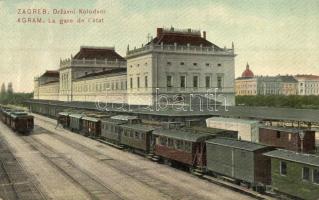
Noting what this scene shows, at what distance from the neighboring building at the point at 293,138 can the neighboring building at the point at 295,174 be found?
26.8 feet

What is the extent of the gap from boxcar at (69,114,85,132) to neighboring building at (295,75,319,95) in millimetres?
130755

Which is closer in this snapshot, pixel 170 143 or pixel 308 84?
pixel 170 143

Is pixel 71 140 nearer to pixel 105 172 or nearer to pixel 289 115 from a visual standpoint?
pixel 105 172

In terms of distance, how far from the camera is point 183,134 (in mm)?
27797

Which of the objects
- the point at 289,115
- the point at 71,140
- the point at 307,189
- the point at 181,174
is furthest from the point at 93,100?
the point at 307,189

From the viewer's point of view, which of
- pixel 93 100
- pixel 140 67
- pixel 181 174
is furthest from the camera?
pixel 93 100

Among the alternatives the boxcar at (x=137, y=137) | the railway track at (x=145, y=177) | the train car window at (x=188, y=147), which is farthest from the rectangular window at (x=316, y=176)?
the boxcar at (x=137, y=137)

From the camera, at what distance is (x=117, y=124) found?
41062mm

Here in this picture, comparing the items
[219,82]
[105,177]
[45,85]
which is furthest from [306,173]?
[45,85]

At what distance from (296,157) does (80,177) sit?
13.8 meters

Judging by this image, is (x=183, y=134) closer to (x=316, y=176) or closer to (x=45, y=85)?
(x=316, y=176)

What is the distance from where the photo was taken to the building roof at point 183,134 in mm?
25656

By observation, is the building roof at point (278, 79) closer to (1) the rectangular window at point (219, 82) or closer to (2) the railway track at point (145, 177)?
(1) the rectangular window at point (219, 82)

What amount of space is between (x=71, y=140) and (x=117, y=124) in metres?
10.4
